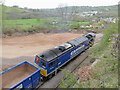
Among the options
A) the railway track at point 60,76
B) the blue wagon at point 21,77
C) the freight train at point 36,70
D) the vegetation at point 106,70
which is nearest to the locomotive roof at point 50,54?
the freight train at point 36,70

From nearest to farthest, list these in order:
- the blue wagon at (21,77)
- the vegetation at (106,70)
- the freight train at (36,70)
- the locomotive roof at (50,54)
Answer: the vegetation at (106,70)
the blue wagon at (21,77)
the freight train at (36,70)
the locomotive roof at (50,54)

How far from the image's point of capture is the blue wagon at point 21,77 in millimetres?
7887

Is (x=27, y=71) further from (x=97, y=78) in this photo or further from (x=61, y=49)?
(x=97, y=78)

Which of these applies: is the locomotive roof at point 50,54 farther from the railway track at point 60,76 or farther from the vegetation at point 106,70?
the vegetation at point 106,70

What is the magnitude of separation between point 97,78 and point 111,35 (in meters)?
4.13

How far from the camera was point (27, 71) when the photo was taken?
392 inches

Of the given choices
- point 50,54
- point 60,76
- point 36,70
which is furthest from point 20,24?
point 36,70

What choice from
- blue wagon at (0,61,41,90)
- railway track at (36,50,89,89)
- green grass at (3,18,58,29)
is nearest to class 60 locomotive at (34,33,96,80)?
railway track at (36,50,89,89)

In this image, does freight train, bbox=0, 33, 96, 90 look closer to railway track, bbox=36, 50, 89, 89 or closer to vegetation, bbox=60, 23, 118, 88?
railway track, bbox=36, 50, 89, 89

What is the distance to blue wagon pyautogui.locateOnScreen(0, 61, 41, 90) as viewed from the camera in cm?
789

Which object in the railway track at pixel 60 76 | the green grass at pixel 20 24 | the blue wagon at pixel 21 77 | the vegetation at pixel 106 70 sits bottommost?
the railway track at pixel 60 76

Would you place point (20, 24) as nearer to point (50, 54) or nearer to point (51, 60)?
point (50, 54)

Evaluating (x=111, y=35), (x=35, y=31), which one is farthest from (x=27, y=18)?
(x=111, y=35)

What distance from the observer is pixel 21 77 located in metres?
9.44
